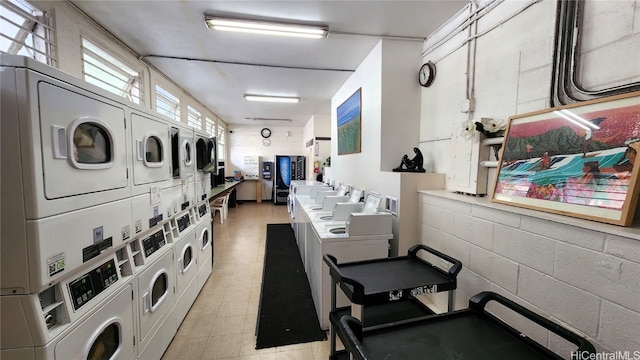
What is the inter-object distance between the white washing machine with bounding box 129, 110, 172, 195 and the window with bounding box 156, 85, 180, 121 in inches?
80.7

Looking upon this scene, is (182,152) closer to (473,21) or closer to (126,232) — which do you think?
(126,232)

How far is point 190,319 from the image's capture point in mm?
2381

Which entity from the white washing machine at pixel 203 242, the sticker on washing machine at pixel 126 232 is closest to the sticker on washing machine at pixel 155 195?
the sticker on washing machine at pixel 126 232

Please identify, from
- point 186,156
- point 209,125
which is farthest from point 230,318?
point 209,125

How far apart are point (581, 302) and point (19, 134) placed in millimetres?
2428

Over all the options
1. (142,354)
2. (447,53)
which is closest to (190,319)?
(142,354)

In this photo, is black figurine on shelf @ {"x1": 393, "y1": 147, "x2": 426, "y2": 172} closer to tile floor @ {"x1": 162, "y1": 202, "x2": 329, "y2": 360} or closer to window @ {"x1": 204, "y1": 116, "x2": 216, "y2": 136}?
tile floor @ {"x1": 162, "y1": 202, "x2": 329, "y2": 360}

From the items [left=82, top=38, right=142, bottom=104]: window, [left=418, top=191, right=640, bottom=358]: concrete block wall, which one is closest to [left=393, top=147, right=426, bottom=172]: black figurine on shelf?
[left=418, top=191, right=640, bottom=358]: concrete block wall

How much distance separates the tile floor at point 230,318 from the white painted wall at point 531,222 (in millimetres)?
1466

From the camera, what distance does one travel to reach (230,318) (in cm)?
240

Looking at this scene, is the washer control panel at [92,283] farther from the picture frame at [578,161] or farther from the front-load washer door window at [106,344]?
the picture frame at [578,161]

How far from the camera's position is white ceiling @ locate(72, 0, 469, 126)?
221cm

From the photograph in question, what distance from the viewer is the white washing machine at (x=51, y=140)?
91cm

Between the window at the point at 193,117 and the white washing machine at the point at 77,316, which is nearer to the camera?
the white washing machine at the point at 77,316
